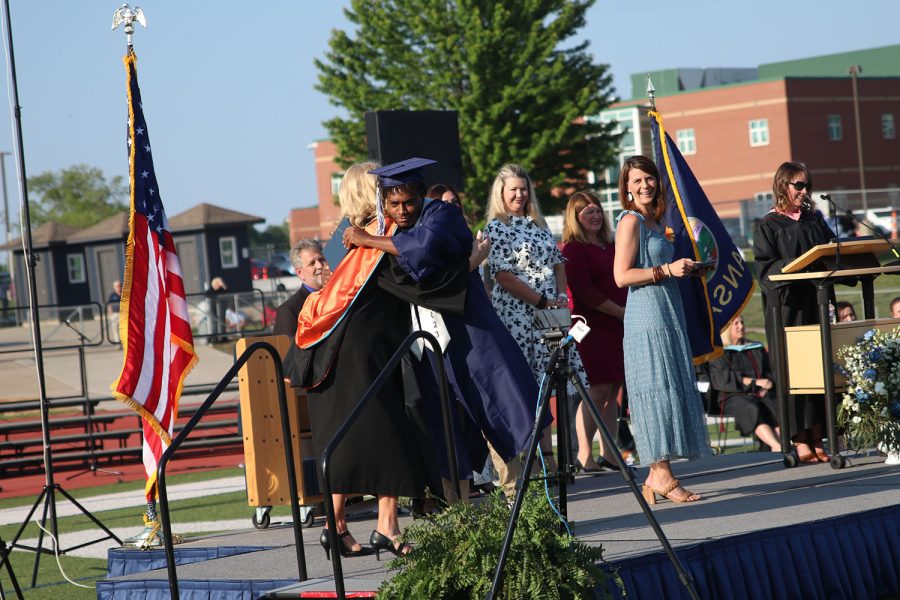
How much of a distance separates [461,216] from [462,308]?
0.47 meters

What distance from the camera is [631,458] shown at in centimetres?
1145

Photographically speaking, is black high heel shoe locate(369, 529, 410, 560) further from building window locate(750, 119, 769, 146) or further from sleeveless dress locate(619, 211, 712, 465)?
building window locate(750, 119, 769, 146)

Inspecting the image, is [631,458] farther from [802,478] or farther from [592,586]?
[592,586]

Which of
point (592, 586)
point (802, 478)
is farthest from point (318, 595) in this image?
point (802, 478)

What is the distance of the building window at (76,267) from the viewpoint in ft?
162

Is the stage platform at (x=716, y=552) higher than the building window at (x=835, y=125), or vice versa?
the building window at (x=835, y=125)

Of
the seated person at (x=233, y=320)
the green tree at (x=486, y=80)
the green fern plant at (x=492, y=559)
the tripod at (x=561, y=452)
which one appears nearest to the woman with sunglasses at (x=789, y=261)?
the tripod at (x=561, y=452)

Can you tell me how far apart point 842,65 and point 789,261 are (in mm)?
77211

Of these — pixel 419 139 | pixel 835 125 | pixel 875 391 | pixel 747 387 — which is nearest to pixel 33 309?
pixel 419 139

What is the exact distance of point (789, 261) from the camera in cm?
825

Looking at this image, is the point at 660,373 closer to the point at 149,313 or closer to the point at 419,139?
the point at 419,139

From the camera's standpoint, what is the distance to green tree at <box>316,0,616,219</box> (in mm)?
37062

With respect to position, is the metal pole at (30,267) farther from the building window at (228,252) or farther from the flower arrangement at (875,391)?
the building window at (228,252)

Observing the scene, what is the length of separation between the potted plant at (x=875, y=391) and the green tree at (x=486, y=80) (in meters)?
29.4
